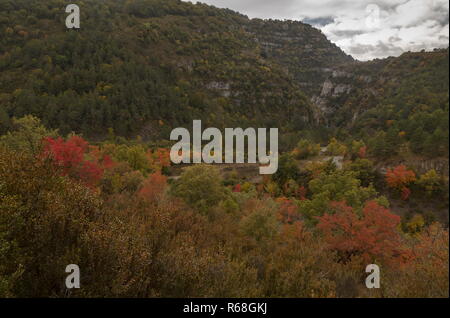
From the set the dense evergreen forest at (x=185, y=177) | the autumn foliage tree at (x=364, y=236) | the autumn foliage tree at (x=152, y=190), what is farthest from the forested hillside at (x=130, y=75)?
the autumn foliage tree at (x=364, y=236)

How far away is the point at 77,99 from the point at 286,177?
244 ft

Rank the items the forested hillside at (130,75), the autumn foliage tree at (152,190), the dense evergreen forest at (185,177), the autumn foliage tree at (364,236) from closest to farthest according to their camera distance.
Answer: the dense evergreen forest at (185,177), the autumn foliage tree at (364,236), the autumn foliage tree at (152,190), the forested hillside at (130,75)

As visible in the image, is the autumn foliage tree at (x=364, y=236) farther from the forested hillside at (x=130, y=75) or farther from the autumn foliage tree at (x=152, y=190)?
the forested hillside at (x=130, y=75)

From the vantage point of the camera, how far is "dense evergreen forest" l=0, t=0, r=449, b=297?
7.54 meters

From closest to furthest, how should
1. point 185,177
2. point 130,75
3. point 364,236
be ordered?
1. point 364,236
2. point 185,177
3. point 130,75

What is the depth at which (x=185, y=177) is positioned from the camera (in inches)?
1027

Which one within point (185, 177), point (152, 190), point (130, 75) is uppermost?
point (130, 75)

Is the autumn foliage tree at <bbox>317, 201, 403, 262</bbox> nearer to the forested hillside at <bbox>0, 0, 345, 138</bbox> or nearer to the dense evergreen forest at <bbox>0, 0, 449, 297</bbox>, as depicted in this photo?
the dense evergreen forest at <bbox>0, 0, 449, 297</bbox>

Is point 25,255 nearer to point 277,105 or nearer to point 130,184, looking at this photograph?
point 130,184

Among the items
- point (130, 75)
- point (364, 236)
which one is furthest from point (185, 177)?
point (130, 75)

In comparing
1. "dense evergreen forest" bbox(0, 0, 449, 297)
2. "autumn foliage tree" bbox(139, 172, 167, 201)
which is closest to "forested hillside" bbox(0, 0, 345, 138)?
"dense evergreen forest" bbox(0, 0, 449, 297)

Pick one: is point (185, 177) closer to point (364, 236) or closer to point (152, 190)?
point (152, 190)

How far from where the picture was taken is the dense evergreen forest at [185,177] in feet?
24.7
